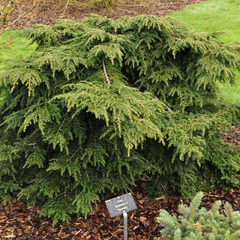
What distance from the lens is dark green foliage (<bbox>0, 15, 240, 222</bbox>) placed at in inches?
98.3

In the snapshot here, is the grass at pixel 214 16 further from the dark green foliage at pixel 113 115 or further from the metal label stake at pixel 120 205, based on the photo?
the metal label stake at pixel 120 205

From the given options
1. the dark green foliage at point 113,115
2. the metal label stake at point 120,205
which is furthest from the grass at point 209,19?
the metal label stake at point 120,205

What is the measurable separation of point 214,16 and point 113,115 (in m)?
9.68

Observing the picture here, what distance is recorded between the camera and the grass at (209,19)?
7928mm

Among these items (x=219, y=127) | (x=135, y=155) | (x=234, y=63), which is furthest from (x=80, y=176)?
(x=234, y=63)

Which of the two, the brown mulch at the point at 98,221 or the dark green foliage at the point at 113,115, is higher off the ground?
the dark green foliage at the point at 113,115

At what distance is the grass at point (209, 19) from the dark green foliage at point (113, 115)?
16.7ft

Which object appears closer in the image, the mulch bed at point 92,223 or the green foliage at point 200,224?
the green foliage at point 200,224

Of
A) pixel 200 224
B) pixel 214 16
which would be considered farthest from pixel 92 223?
pixel 214 16

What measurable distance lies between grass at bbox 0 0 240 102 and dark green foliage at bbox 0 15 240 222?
16.7ft

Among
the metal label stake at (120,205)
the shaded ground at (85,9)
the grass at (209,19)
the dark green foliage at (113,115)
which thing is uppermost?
the shaded ground at (85,9)

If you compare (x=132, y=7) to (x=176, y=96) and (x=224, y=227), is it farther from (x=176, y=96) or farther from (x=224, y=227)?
(x=224, y=227)

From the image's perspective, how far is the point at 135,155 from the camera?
2793 mm

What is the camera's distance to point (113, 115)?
221 cm
